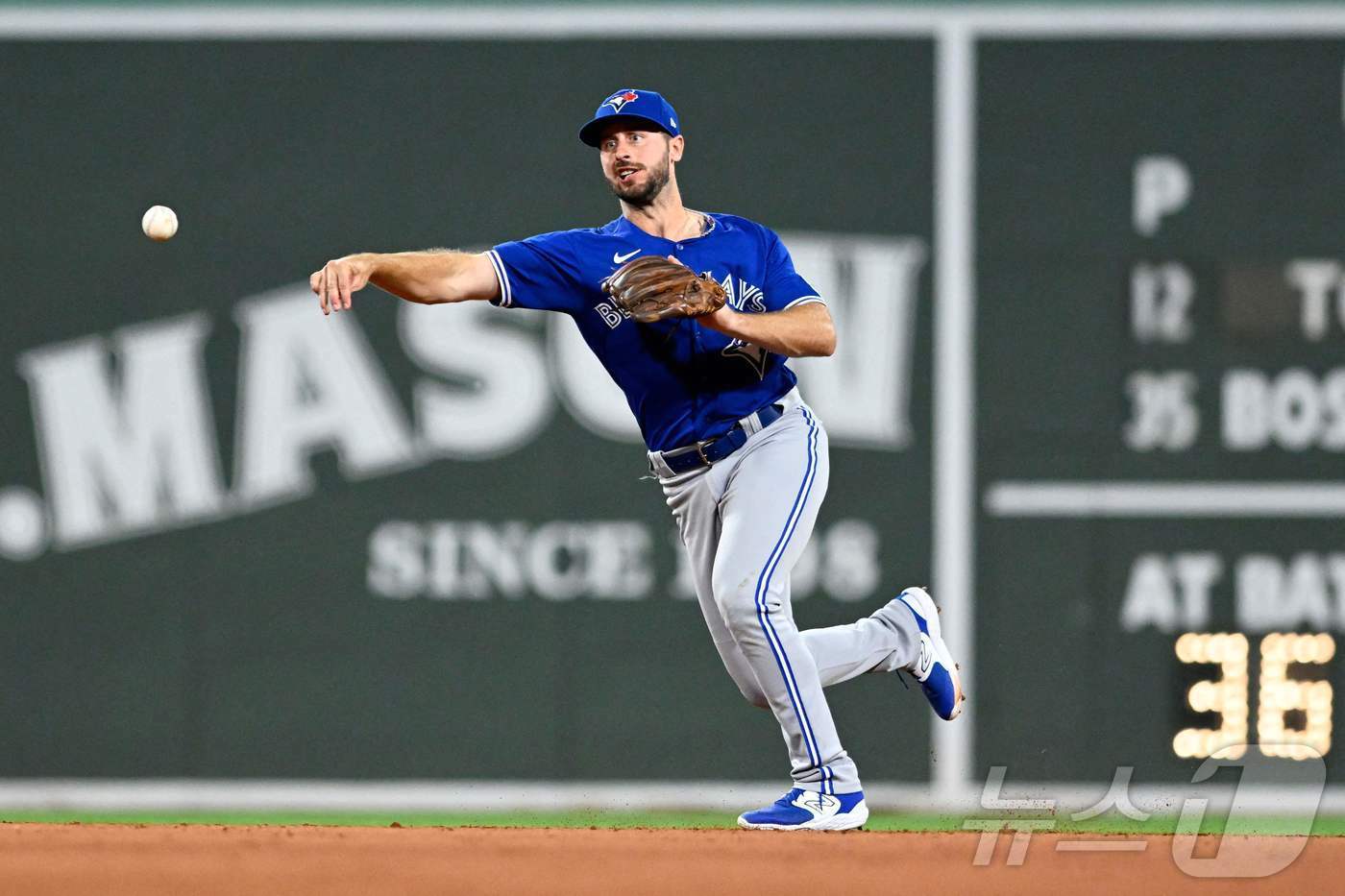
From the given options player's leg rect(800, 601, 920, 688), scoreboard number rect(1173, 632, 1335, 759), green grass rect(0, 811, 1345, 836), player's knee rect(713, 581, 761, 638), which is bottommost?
green grass rect(0, 811, 1345, 836)

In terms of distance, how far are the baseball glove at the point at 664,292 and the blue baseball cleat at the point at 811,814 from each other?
3.82ft

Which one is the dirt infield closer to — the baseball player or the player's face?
the baseball player

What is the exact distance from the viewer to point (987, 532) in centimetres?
653

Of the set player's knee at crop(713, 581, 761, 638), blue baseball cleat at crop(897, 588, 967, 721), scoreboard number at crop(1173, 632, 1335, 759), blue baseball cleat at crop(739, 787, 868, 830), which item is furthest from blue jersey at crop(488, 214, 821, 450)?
scoreboard number at crop(1173, 632, 1335, 759)

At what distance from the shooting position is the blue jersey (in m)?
4.16

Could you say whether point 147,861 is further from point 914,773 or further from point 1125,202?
point 1125,202

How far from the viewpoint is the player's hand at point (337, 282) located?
3.68 m

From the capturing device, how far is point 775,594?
161 inches

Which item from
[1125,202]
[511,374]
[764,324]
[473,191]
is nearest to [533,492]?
[511,374]

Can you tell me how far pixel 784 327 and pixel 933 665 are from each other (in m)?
1.06

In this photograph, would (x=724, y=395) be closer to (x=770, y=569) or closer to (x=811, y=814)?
(x=770, y=569)

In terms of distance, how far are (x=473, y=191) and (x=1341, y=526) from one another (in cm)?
339

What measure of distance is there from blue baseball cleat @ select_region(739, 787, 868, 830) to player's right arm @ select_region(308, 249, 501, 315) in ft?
4.44

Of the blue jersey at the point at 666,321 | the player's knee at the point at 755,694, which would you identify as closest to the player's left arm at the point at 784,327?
the blue jersey at the point at 666,321
